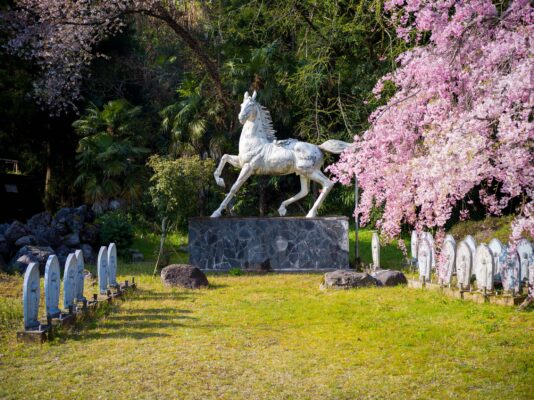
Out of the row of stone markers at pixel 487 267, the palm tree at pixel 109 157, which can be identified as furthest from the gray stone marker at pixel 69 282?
the palm tree at pixel 109 157

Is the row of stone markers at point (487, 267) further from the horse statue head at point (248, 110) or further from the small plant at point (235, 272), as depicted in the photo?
the horse statue head at point (248, 110)

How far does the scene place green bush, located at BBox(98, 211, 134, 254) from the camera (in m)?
15.0

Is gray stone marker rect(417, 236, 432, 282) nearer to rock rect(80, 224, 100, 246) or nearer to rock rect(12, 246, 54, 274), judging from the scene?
rock rect(12, 246, 54, 274)

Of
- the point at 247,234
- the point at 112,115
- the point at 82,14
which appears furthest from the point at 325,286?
the point at 112,115

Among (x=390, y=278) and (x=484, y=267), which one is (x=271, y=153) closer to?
(x=390, y=278)

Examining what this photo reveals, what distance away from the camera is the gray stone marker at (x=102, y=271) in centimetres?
930

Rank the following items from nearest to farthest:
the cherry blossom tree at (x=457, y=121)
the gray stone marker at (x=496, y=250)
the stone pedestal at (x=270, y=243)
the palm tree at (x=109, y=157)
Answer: the cherry blossom tree at (x=457, y=121) → the gray stone marker at (x=496, y=250) → the stone pedestal at (x=270, y=243) → the palm tree at (x=109, y=157)

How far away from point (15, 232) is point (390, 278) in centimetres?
806

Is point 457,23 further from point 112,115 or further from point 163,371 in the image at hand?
point 112,115

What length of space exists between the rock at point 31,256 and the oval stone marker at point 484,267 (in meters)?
7.90

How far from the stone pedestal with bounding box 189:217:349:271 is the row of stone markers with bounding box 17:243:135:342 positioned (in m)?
3.67

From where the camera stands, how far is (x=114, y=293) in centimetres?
948

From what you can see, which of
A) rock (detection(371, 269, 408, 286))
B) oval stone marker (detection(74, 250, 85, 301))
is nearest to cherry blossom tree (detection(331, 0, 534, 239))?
rock (detection(371, 269, 408, 286))

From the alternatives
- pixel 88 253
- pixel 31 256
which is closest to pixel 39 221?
pixel 88 253
